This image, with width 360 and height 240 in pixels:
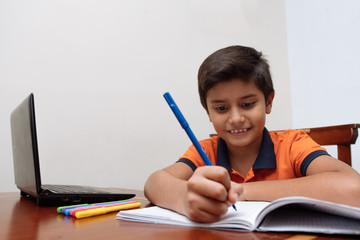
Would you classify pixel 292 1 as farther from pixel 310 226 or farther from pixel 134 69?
pixel 310 226

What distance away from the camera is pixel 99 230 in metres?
0.39

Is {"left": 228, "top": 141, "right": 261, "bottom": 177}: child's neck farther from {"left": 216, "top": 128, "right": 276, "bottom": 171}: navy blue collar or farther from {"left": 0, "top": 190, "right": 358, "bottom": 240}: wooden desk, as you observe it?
{"left": 0, "top": 190, "right": 358, "bottom": 240}: wooden desk

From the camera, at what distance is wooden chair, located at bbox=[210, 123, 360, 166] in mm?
975

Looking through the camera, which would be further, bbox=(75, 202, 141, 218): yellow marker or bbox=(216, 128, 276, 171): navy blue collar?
bbox=(216, 128, 276, 171): navy blue collar

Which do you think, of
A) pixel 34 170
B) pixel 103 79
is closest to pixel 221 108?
pixel 34 170

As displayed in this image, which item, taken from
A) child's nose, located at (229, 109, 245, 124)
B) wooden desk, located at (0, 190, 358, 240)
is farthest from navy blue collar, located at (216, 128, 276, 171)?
wooden desk, located at (0, 190, 358, 240)

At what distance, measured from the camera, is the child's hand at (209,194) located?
0.36m

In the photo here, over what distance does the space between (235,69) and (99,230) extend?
0.51m

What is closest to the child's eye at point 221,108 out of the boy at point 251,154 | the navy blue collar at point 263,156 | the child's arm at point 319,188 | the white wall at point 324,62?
the boy at point 251,154

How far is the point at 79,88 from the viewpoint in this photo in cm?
136

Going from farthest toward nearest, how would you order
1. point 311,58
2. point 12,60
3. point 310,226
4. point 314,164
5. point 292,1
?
1. point 292,1
2. point 311,58
3. point 12,60
4. point 314,164
5. point 310,226

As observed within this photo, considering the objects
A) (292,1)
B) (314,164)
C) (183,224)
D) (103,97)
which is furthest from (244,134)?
(292,1)

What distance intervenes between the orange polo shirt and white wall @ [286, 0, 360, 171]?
3.31 ft

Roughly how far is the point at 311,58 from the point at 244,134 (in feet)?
4.44
